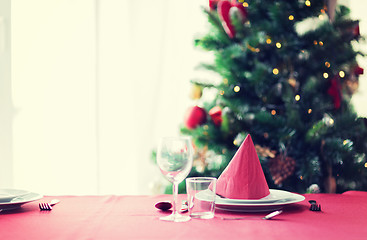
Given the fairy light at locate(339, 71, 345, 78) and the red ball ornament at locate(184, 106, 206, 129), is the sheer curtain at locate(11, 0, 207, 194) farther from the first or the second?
the fairy light at locate(339, 71, 345, 78)

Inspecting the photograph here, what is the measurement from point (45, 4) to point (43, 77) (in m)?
0.43

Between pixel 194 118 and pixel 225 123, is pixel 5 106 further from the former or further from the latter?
pixel 225 123

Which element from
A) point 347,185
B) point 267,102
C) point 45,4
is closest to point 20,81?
point 45,4

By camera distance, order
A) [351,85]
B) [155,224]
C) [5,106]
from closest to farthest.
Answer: [155,224]
[351,85]
[5,106]

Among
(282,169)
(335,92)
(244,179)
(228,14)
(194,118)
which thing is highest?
(228,14)

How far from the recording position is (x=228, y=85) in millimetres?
2090

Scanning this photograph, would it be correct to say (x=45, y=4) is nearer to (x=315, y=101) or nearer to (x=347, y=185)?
(x=315, y=101)

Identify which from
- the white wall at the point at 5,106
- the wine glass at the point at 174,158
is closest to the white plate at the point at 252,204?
the wine glass at the point at 174,158

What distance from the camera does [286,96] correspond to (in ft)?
6.35

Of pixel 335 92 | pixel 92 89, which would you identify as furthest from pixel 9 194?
pixel 92 89

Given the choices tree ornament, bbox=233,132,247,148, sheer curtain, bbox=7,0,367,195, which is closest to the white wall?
Result: sheer curtain, bbox=7,0,367,195

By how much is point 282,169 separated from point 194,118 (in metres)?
0.48

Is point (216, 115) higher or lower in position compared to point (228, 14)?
lower

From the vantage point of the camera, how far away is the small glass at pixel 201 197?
87 cm
